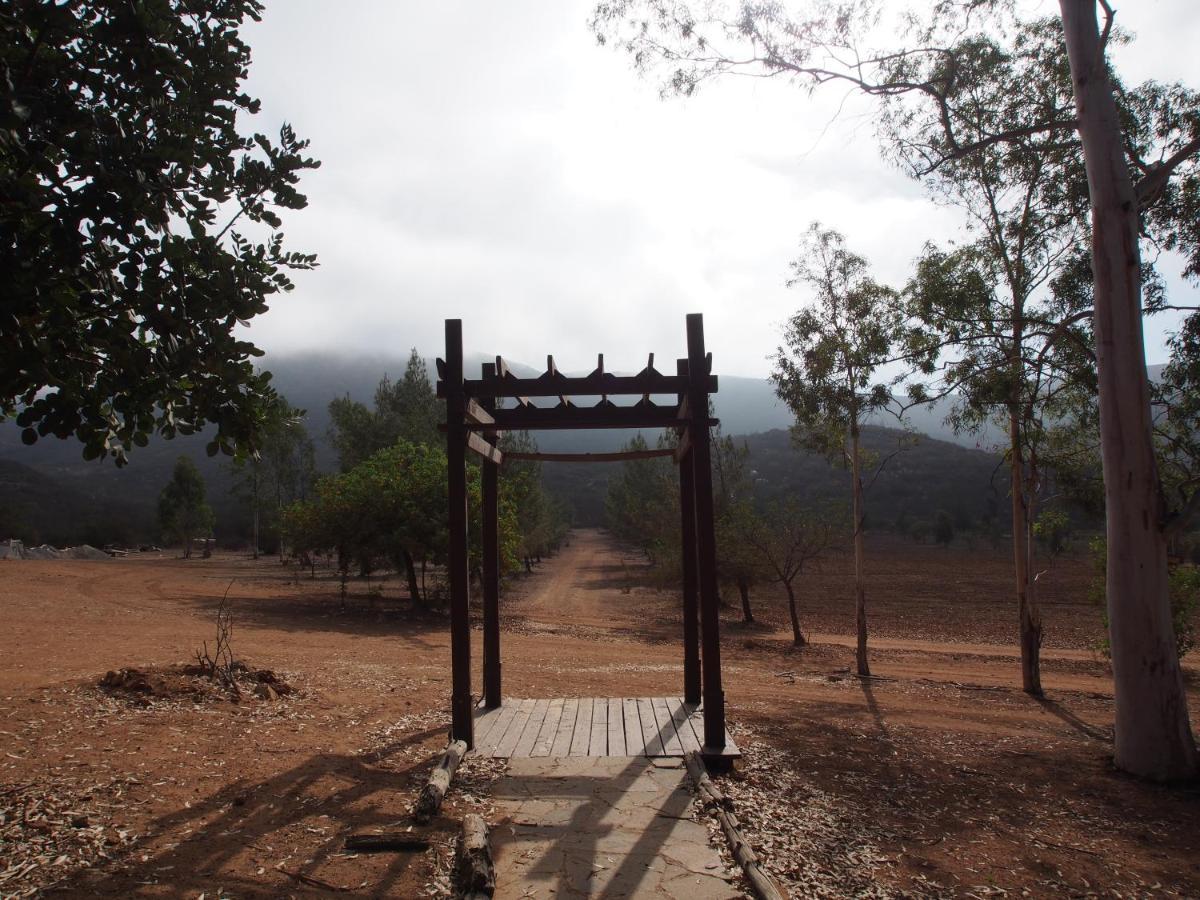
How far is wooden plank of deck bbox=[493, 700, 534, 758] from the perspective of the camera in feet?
19.3

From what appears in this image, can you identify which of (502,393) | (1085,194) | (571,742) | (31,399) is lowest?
(571,742)

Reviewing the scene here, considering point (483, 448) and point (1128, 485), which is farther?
point (483, 448)

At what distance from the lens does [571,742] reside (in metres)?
6.13

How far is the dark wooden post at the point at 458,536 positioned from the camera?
5.77 meters

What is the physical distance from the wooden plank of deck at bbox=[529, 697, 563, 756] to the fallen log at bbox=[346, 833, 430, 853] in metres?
1.71

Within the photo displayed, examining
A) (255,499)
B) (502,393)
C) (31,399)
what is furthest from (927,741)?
(255,499)

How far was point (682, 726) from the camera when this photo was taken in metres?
6.51

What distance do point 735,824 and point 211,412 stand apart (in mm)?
3499

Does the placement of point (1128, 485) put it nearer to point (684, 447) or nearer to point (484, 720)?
point (684, 447)

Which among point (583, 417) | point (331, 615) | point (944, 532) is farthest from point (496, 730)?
point (944, 532)

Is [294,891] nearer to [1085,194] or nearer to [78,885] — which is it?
[78,885]

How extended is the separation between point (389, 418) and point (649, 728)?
30.9 m

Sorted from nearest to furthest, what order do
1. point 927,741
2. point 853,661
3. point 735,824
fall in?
point 735,824, point 927,741, point 853,661

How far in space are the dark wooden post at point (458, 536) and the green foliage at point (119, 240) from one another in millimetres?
2114
